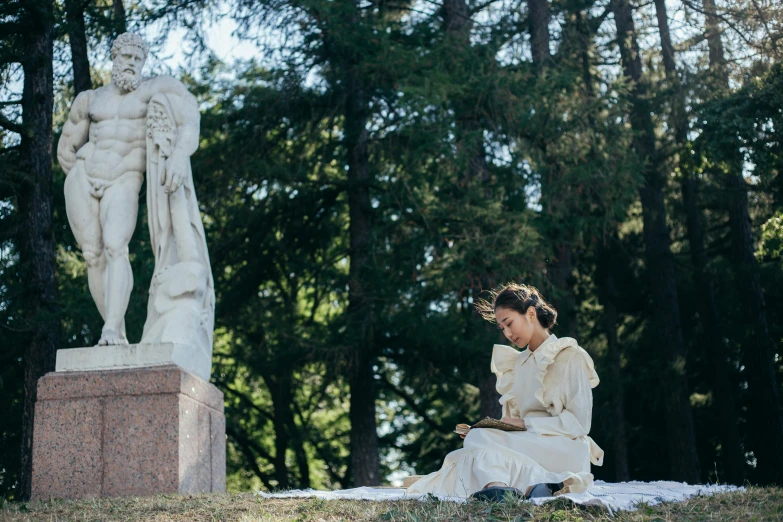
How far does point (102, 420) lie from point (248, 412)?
13.6m

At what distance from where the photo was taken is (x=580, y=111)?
14.0 metres

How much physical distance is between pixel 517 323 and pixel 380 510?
1427 millimetres

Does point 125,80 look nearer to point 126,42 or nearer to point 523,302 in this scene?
point 126,42

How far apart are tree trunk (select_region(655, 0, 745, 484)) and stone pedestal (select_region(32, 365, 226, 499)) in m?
11.6

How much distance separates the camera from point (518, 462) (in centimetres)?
542

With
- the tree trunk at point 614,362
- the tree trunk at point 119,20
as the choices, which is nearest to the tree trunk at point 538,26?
the tree trunk at point 614,362

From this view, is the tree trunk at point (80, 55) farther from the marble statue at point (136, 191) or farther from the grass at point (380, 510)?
the grass at point (380, 510)

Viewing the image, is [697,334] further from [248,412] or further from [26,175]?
[26,175]

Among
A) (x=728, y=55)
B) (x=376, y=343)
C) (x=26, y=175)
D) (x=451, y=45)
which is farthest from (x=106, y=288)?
(x=728, y=55)

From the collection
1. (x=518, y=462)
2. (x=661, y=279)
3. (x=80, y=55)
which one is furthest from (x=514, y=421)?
(x=661, y=279)

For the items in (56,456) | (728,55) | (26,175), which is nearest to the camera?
(56,456)

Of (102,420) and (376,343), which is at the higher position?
(376,343)

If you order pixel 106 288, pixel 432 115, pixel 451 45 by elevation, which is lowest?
pixel 106 288

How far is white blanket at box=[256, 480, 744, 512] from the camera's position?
505 centimetres
